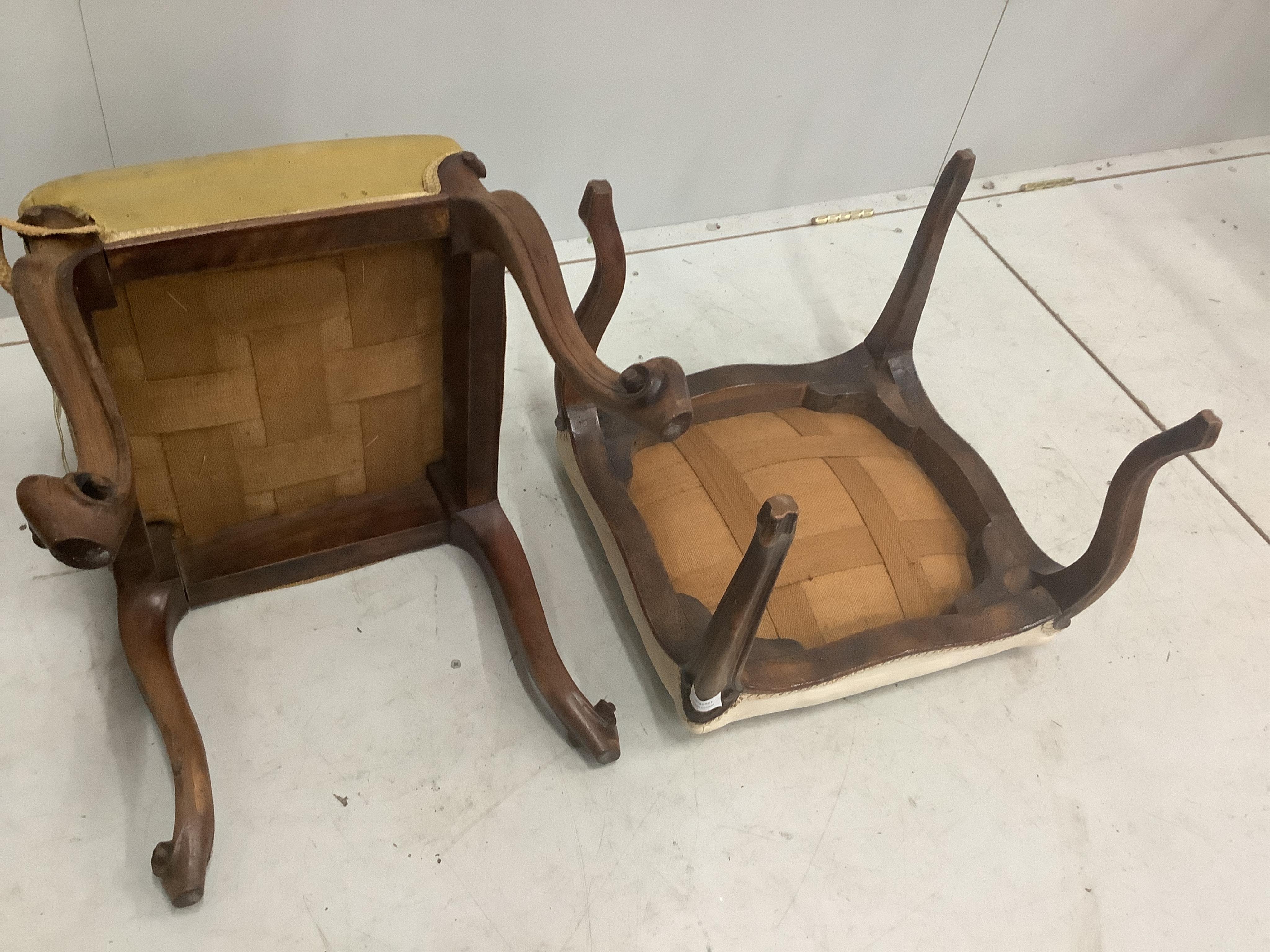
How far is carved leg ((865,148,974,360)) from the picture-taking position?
44.9 inches

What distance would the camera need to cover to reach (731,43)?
4.64ft

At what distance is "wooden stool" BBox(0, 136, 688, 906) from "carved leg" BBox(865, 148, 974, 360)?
499mm

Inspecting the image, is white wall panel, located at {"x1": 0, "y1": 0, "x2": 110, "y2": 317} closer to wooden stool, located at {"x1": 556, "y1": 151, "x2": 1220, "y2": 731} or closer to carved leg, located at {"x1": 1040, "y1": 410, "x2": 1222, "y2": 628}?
wooden stool, located at {"x1": 556, "y1": 151, "x2": 1220, "y2": 731}

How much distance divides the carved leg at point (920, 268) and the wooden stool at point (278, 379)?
499 mm

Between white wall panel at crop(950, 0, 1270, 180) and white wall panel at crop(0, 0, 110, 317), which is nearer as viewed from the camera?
white wall panel at crop(0, 0, 110, 317)

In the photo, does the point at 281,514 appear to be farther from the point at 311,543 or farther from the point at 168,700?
the point at 168,700

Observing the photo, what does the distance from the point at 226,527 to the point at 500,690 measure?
0.31 m

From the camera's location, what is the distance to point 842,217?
167cm

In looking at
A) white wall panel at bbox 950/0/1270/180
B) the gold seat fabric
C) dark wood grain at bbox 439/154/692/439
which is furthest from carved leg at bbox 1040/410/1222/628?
white wall panel at bbox 950/0/1270/180

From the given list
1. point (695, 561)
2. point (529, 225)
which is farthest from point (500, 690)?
point (529, 225)

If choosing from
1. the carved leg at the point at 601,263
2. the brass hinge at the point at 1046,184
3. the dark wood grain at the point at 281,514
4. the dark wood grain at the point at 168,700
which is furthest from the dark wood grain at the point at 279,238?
the brass hinge at the point at 1046,184

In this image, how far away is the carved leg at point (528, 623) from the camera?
39.1 inches

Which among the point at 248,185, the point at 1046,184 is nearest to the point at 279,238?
the point at 248,185

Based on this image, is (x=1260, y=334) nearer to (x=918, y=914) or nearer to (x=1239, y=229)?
(x=1239, y=229)
